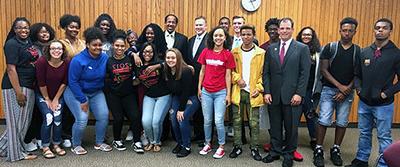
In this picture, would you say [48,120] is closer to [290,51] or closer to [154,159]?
[154,159]

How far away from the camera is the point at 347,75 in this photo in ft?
13.2

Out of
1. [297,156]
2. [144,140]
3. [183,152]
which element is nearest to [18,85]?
[144,140]

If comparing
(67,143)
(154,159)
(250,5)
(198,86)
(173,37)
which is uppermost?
(250,5)

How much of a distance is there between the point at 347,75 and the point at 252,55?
1.04 meters

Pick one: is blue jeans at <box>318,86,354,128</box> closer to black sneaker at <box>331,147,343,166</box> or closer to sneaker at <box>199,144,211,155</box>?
black sneaker at <box>331,147,343,166</box>

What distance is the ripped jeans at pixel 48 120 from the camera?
164 inches

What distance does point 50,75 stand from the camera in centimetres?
410

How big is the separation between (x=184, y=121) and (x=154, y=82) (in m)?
0.58

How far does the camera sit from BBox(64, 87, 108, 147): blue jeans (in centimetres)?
424

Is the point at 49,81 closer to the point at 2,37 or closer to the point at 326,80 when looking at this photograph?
the point at 2,37

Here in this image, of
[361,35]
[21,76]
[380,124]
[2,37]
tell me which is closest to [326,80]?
[380,124]

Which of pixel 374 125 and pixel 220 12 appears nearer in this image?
pixel 374 125

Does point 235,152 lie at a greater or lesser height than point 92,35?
lesser

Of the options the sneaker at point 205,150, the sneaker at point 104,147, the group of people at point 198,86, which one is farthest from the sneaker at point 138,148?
the sneaker at point 205,150
